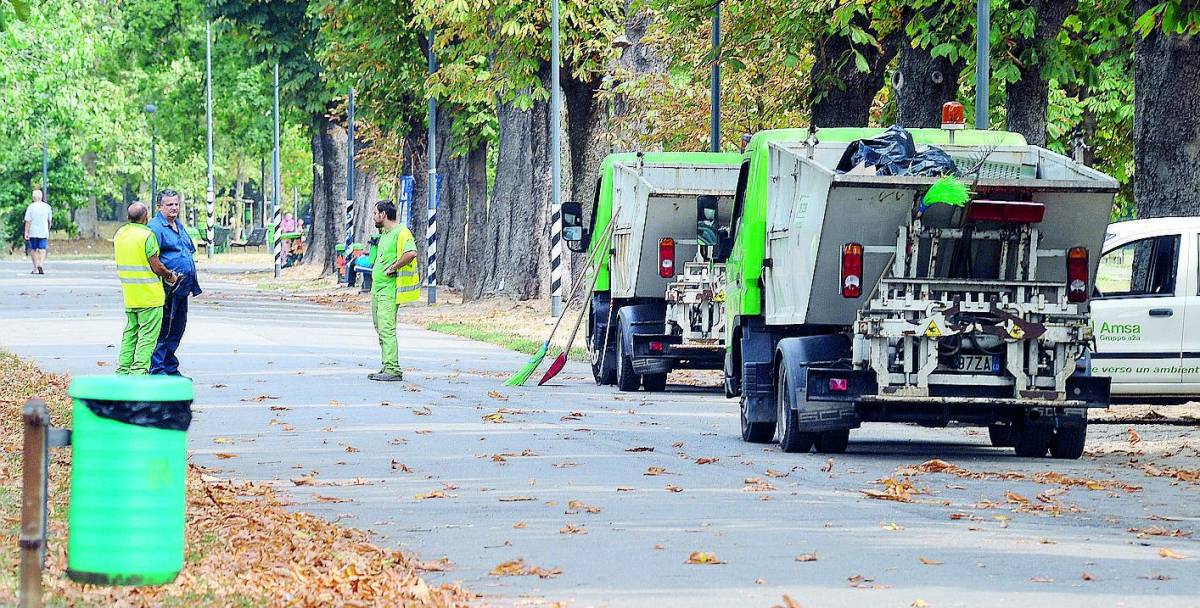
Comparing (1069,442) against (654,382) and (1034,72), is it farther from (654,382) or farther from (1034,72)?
(1034,72)

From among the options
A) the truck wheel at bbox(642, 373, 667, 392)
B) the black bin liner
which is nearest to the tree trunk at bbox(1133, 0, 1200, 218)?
the truck wheel at bbox(642, 373, 667, 392)

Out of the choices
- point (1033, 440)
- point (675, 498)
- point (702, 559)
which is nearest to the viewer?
point (702, 559)

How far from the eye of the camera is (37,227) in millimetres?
52219

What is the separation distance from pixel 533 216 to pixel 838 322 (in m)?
23.9

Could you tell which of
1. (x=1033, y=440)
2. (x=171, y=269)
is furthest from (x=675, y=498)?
(x=171, y=269)

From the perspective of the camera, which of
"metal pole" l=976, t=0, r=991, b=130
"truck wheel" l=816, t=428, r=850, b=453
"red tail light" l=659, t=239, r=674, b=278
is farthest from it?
"red tail light" l=659, t=239, r=674, b=278

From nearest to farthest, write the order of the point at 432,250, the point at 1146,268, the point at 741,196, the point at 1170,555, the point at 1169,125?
the point at 1170,555 < the point at 741,196 < the point at 1146,268 < the point at 1169,125 < the point at 432,250

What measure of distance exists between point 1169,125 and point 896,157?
651cm

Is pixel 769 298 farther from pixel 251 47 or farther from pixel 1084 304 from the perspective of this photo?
pixel 251 47

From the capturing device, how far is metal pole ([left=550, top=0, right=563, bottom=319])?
34344mm

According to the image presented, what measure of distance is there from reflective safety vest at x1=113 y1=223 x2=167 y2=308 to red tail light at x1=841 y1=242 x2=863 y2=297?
274 inches

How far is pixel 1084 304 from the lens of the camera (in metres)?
14.5

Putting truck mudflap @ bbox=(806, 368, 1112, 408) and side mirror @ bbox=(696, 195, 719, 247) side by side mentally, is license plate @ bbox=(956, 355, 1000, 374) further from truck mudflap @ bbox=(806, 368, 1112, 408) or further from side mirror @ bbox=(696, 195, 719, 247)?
side mirror @ bbox=(696, 195, 719, 247)

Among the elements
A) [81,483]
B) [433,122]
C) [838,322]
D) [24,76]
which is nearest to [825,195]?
[838,322]
